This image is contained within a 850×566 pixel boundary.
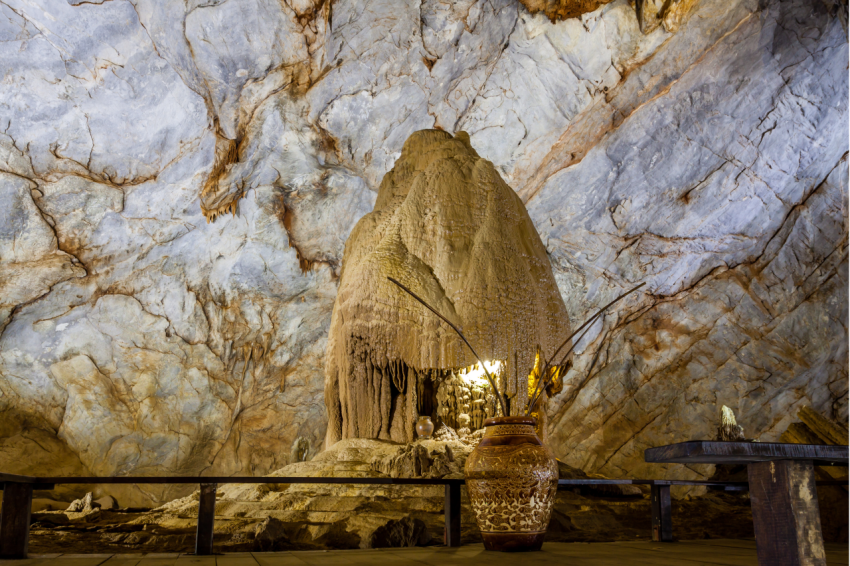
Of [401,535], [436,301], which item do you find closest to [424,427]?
[436,301]

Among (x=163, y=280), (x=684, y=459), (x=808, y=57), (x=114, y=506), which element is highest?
(x=808, y=57)

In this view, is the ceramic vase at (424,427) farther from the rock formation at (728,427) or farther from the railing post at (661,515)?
the rock formation at (728,427)

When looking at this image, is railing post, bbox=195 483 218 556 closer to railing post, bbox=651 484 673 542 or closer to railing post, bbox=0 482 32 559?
railing post, bbox=0 482 32 559

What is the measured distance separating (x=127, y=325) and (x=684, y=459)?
9.71 m

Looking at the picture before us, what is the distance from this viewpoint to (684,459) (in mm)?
1790

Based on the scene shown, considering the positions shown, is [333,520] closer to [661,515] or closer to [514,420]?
[514,420]

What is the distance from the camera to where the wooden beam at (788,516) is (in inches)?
64.6

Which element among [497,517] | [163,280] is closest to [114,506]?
[163,280]

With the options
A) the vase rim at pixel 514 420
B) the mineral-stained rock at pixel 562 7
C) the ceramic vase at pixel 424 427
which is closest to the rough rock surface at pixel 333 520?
the ceramic vase at pixel 424 427

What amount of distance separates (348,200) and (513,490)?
7.28 metres

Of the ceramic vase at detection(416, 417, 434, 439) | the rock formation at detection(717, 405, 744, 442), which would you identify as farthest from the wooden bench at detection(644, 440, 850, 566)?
the rock formation at detection(717, 405, 744, 442)

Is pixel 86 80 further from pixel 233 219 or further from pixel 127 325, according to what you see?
pixel 127 325

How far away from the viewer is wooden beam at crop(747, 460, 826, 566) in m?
1.64

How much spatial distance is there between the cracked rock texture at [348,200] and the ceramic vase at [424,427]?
4.14 meters
